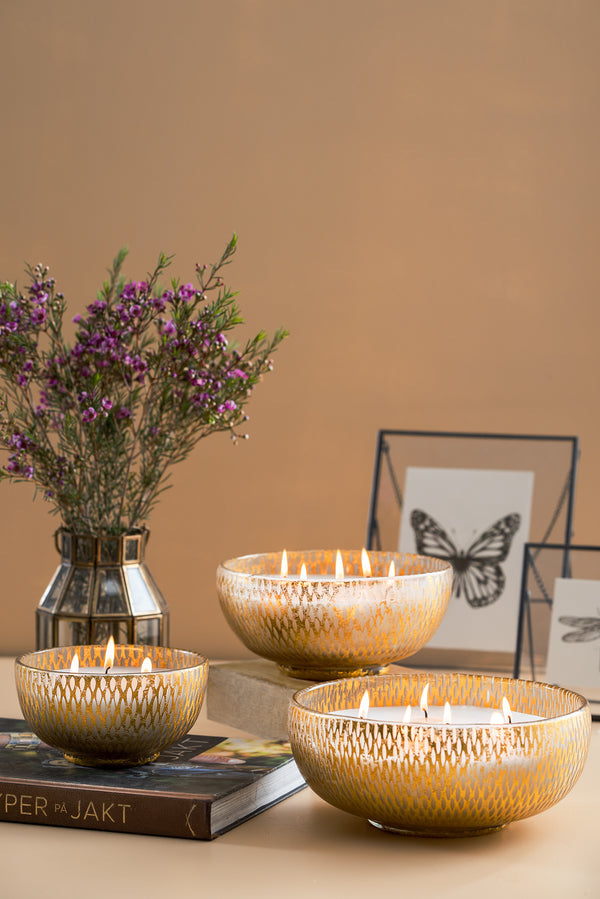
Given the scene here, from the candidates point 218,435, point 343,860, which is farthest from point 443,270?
point 343,860

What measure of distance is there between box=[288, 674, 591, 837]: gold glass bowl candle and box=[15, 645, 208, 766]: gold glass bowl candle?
9 cm

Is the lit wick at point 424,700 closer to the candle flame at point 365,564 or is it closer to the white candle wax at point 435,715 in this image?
the white candle wax at point 435,715

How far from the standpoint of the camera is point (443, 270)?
133 centimetres

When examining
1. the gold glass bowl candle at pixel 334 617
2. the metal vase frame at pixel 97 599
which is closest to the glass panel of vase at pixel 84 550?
the metal vase frame at pixel 97 599

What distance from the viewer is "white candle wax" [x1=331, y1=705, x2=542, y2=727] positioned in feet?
2.07

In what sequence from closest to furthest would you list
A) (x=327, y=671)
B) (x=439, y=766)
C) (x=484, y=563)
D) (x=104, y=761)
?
(x=439, y=766)
(x=104, y=761)
(x=327, y=671)
(x=484, y=563)

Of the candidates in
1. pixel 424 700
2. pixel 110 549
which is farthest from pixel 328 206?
pixel 424 700

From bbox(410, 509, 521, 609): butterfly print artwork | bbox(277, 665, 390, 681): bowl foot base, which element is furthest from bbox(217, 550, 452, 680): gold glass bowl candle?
bbox(410, 509, 521, 609): butterfly print artwork

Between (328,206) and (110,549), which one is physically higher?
(328,206)

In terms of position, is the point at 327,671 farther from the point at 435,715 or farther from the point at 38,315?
the point at 38,315

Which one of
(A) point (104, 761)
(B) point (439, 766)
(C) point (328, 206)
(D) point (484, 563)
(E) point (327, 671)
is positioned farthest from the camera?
(C) point (328, 206)

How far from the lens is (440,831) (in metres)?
0.60

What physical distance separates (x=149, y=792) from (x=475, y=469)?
734 millimetres

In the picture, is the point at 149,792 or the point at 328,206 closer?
the point at 149,792
